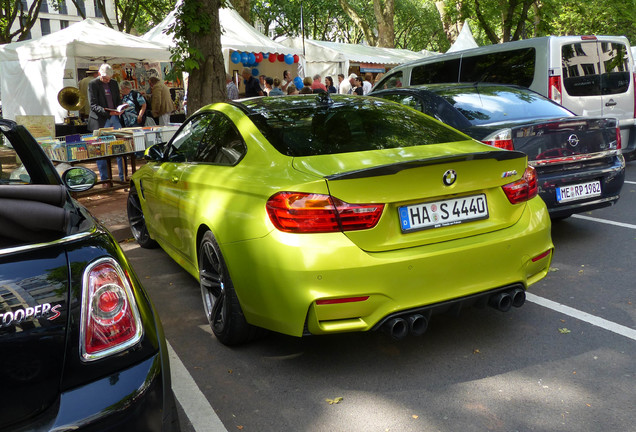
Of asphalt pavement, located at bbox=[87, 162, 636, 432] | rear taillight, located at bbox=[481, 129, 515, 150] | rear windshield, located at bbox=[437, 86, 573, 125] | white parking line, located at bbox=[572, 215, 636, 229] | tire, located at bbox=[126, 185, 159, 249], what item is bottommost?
white parking line, located at bbox=[572, 215, 636, 229]

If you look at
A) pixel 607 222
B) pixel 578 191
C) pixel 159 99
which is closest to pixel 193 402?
pixel 578 191

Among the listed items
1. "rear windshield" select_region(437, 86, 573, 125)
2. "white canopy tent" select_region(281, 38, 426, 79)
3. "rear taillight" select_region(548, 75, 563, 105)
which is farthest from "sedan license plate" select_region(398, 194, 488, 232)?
"white canopy tent" select_region(281, 38, 426, 79)

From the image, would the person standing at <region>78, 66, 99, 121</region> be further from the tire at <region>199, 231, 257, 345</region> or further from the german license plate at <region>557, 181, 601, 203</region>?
the german license plate at <region>557, 181, 601, 203</region>

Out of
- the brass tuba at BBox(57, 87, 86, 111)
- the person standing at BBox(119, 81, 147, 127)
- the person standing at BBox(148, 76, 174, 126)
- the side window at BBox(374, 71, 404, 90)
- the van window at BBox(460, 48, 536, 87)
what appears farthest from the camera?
the brass tuba at BBox(57, 87, 86, 111)

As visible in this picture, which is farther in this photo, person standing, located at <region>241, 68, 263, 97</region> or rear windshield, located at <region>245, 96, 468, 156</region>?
person standing, located at <region>241, 68, 263, 97</region>

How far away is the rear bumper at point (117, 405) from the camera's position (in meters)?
1.72

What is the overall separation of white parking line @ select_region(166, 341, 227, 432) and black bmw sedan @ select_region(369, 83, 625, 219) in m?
3.14

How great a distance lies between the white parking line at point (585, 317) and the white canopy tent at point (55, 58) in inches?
450

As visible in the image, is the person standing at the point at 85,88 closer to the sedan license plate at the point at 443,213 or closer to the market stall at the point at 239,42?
the market stall at the point at 239,42

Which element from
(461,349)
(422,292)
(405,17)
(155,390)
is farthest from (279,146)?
(405,17)

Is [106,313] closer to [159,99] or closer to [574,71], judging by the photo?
[574,71]

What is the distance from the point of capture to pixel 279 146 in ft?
11.7

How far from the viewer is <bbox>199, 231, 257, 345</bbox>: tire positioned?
140 inches

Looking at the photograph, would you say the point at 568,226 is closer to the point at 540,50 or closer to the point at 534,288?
the point at 534,288
